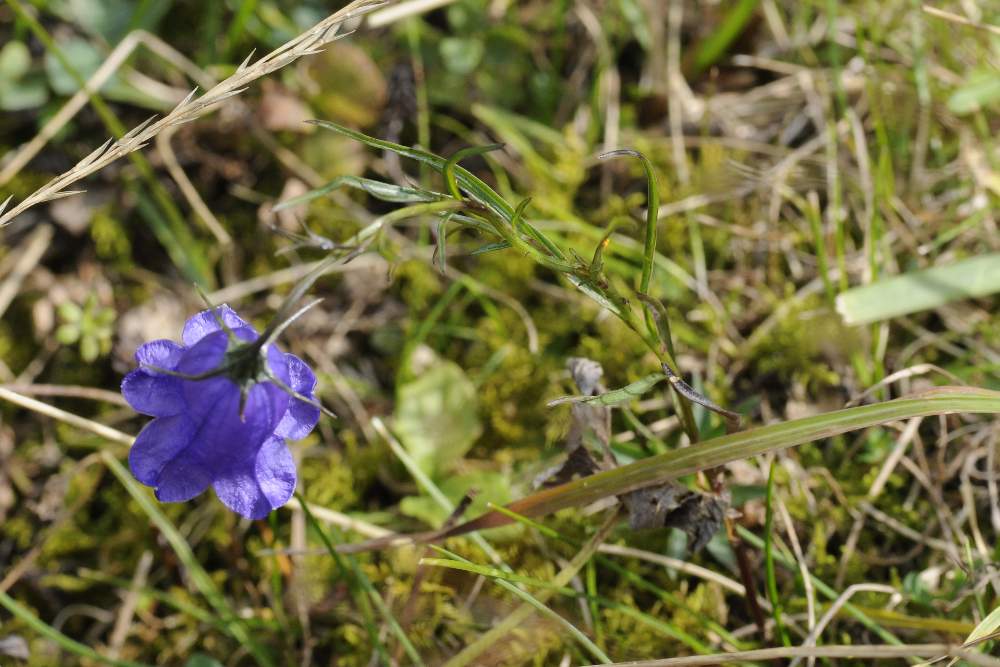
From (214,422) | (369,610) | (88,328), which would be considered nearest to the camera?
(214,422)

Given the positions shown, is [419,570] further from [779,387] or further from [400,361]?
[779,387]

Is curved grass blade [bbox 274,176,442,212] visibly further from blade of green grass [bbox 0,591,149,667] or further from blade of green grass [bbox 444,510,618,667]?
blade of green grass [bbox 0,591,149,667]

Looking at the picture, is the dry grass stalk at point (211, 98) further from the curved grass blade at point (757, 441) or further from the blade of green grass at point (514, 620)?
the blade of green grass at point (514, 620)

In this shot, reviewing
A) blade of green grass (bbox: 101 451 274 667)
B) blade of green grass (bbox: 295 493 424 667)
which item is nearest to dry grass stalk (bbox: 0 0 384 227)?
blade of green grass (bbox: 295 493 424 667)

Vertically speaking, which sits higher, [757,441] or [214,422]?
[214,422]

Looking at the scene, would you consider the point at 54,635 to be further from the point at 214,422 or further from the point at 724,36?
the point at 724,36

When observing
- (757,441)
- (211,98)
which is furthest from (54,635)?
(757,441)
